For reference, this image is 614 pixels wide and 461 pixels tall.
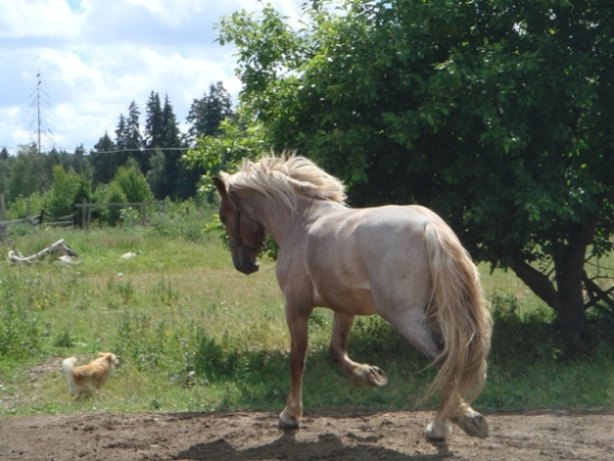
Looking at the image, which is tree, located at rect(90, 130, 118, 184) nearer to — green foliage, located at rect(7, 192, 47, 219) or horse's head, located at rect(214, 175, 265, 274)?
green foliage, located at rect(7, 192, 47, 219)

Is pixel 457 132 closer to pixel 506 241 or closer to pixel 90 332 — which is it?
pixel 506 241

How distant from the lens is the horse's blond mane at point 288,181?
8.01m

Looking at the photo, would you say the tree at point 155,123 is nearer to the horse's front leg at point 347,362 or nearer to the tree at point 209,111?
the tree at point 209,111

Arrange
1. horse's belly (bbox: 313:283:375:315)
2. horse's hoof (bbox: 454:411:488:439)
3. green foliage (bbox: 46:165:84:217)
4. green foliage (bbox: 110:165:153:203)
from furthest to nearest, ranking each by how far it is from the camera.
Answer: green foliage (bbox: 110:165:153:203) → green foliage (bbox: 46:165:84:217) → horse's belly (bbox: 313:283:375:315) → horse's hoof (bbox: 454:411:488:439)

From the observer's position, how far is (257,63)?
38.0 feet

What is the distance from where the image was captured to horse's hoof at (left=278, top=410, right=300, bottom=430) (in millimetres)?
7555

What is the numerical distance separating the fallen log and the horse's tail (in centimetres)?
1639

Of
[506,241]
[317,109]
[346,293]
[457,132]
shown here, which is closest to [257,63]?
[317,109]

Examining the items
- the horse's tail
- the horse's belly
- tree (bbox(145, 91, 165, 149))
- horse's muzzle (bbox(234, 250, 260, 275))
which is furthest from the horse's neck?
tree (bbox(145, 91, 165, 149))

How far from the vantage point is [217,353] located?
35.9ft

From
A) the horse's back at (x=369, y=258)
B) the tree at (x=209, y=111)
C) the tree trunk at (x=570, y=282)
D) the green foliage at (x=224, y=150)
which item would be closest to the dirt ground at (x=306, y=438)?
the horse's back at (x=369, y=258)

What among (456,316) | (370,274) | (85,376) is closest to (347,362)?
(370,274)

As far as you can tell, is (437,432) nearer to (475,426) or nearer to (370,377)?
(475,426)

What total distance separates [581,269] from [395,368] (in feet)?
8.60
